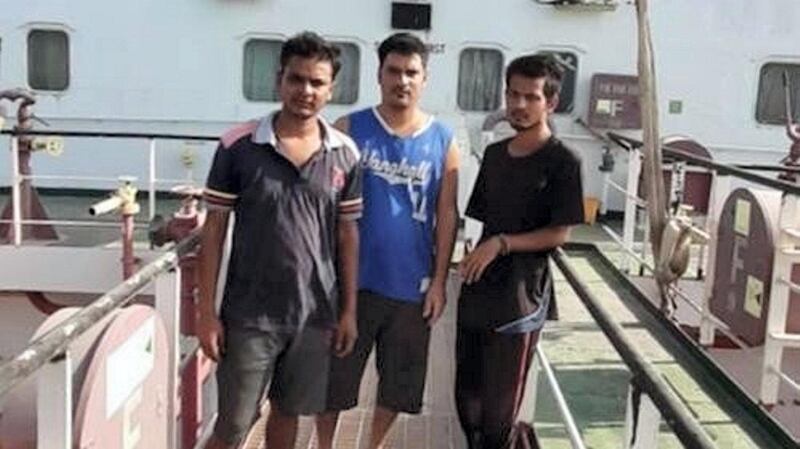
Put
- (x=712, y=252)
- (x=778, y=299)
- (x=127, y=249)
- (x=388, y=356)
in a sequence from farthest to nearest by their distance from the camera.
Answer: (x=127, y=249)
(x=712, y=252)
(x=778, y=299)
(x=388, y=356)

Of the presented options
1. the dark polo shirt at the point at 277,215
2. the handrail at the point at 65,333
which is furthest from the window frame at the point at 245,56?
the handrail at the point at 65,333

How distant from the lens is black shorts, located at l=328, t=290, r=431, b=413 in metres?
2.72

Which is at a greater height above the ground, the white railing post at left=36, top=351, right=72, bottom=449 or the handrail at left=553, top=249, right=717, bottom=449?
the handrail at left=553, top=249, right=717, bottom=449

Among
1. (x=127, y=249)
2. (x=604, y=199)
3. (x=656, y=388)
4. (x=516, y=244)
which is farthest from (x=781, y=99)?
(x=656, y=388)

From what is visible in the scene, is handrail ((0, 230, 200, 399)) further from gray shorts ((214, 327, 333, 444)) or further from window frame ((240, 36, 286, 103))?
window frame ((240, 36, 286, 103))

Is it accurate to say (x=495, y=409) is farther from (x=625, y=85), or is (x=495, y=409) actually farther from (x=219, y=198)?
(x=625, y=85)

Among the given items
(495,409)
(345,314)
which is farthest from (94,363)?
(495,409)

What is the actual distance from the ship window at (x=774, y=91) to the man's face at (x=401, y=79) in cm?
802

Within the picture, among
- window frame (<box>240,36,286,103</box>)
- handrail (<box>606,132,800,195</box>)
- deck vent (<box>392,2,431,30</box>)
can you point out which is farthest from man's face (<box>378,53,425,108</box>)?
window frame (<box>240,36,286,103</box>)

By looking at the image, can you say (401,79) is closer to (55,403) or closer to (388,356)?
(388,356)

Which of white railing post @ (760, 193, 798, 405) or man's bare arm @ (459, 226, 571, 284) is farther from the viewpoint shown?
white railing post @ (760, 193, 798, 405)

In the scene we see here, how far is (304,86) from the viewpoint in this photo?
243 centimetres

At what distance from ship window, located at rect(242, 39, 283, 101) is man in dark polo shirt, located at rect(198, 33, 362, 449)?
7.40m

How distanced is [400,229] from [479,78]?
288 inches
